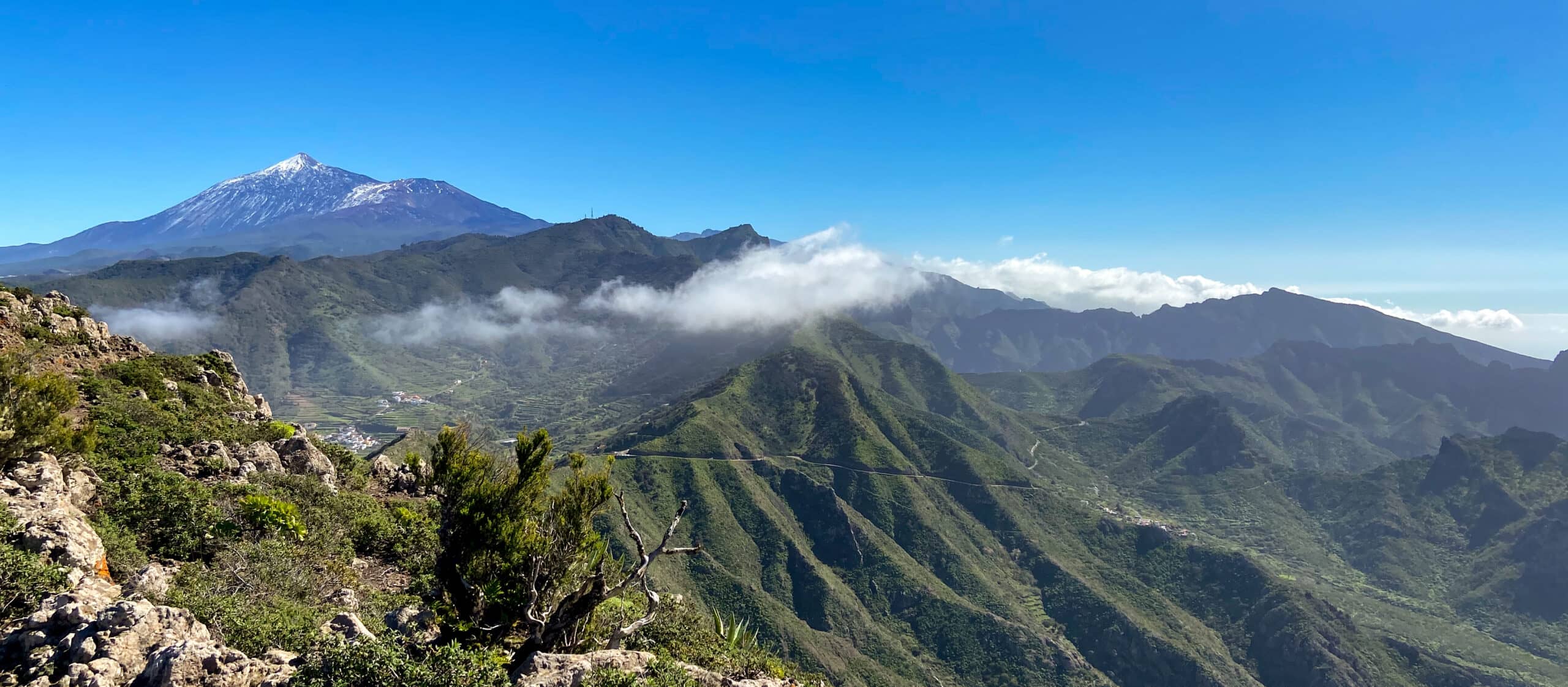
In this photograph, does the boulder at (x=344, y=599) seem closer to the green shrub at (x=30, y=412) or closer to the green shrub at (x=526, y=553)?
the green shrub at (x=526, y=553)

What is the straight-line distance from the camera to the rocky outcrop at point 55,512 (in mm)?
17094

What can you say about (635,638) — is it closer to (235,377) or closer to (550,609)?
(550,609)

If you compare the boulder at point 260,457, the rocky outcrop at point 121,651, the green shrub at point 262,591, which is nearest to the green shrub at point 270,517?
the green shrub at point 262,591

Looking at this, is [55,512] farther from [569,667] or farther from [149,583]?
[569,667]

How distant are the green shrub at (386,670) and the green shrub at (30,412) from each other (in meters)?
19.0

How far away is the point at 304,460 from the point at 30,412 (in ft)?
46.8

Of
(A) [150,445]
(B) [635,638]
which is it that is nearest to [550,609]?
(B) [635,638]

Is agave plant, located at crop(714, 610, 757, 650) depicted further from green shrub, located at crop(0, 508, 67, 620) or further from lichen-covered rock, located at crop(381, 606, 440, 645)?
green shrub, located at crop(0, 508, 67, 620)

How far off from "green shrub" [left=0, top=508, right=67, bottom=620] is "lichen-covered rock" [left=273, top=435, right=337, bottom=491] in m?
20.1

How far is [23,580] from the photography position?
49.5ft

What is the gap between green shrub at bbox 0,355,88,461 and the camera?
871 inches

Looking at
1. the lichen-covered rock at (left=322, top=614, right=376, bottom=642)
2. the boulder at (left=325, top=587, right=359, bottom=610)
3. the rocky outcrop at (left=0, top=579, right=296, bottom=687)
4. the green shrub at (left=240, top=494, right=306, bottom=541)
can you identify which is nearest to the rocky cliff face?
the rocky outcrop at (left=0, top=579, right=296, bottom=687)

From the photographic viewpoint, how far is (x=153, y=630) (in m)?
13.9

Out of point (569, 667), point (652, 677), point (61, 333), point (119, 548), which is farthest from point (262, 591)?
point (61, 333)
